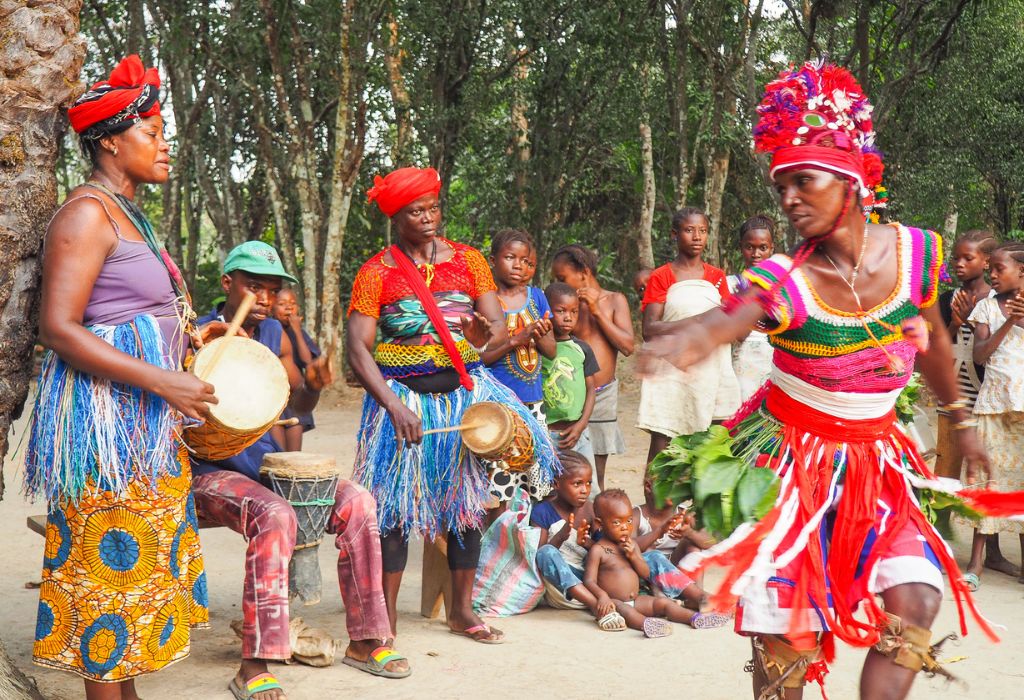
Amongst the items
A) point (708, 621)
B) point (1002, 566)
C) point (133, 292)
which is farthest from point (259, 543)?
point (1002, 566)

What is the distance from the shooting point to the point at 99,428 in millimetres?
3475

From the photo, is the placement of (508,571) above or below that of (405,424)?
below

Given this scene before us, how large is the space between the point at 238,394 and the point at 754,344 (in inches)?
167

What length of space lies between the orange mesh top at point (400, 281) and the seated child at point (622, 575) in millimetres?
1406

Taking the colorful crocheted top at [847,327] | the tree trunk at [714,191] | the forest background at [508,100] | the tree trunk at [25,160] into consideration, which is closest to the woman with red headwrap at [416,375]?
the tree trunk at [25,160]

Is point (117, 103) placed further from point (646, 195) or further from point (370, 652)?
point (646, 195)

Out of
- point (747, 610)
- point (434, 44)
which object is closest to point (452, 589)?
point (747, 610)

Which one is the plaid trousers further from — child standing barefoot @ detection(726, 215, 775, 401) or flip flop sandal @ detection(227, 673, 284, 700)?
child standing barefoot @ detection(726, 215, 775, 401)

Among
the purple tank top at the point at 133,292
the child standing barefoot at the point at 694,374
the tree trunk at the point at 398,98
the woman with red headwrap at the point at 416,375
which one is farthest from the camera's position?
the tree trunk at the point at 398,98

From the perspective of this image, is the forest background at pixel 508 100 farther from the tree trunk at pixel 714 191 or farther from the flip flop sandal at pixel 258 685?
the flip flop sandal at pixel 258 685

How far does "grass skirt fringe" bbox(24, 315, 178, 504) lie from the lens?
137 inches

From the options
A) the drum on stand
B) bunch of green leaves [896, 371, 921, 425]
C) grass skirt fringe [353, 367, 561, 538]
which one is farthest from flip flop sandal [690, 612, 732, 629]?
the drum on stand

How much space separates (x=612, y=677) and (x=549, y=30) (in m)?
11.0

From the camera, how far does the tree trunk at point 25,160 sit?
3.74 m
